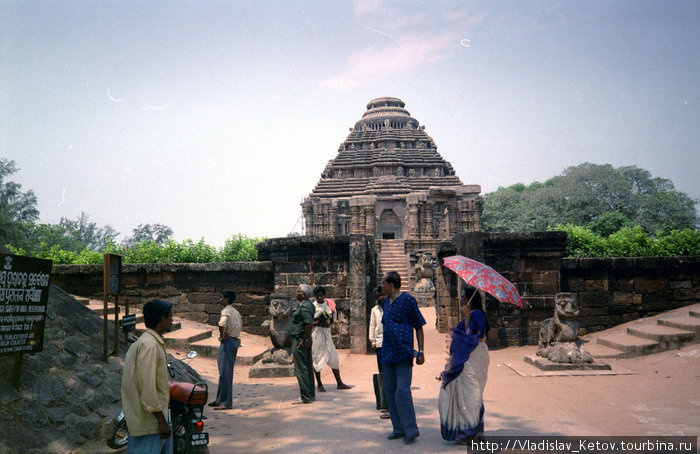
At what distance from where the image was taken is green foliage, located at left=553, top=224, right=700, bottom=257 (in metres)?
14.6

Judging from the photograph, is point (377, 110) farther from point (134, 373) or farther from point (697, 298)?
point (134, 373)

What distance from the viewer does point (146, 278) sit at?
1241 centimetres

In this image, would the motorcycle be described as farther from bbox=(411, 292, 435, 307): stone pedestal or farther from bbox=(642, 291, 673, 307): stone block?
bbox=(411, 292, 435, 307): stone pedestal

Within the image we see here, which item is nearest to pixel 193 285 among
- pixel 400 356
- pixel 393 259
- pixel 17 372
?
pixel 17 372

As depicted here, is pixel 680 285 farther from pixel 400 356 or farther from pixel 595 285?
pixel 400 356

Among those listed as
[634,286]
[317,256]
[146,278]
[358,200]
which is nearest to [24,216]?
[358,200]

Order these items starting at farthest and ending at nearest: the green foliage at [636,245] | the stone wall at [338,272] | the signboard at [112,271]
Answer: the green foliage at [636,245] < the stone wall at [338,272] < the signboard at [112,271]

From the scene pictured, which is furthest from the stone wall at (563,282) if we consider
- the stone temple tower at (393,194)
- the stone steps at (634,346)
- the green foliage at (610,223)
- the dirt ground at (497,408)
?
the green foliage at (610,223)

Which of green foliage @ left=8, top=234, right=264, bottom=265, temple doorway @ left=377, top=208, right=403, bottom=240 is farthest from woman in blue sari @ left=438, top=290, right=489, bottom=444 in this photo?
temple doorway @ left=377, top=208, right=403, bottom=240

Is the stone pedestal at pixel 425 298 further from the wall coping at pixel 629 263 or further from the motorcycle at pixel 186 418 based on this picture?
the motorcycle at pixel 186 418

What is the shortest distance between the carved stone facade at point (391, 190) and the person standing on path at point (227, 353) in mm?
20326

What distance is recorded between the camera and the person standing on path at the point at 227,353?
637 cm

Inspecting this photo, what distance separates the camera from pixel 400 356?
473 centimetres

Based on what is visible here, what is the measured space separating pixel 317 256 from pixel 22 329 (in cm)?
716
